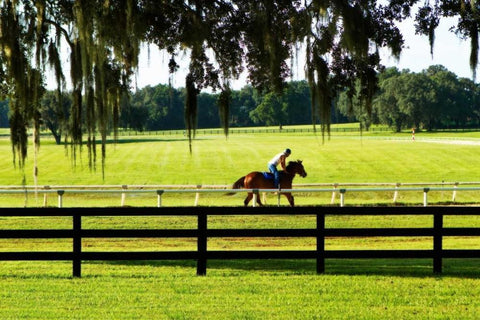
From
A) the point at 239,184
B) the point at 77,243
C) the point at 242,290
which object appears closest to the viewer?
the point at 242,290

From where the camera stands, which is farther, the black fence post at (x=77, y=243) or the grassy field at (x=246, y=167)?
the grassy field at (x=246, y=167)

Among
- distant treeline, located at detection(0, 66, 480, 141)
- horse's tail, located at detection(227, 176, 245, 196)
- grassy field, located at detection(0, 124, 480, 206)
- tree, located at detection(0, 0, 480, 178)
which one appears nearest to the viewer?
tree, located at detection(0, 0, 480, 178)

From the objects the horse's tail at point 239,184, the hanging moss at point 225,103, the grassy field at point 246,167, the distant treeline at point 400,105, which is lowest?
the grassy field at point 246,167

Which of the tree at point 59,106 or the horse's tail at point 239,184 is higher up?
the tree at point 59,106

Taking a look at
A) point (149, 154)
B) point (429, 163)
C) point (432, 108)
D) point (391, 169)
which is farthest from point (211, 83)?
point (432, 108)

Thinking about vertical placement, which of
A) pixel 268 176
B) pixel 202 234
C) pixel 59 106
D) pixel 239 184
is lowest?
pixel 239 184

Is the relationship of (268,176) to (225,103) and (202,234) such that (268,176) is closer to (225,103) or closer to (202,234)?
(225,103)

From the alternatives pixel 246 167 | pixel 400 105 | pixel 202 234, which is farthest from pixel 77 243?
pixel 400 105

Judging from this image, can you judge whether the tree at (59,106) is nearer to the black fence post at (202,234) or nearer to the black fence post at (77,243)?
the black fence post at (77,243)

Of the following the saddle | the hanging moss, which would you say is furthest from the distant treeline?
the hanging moss

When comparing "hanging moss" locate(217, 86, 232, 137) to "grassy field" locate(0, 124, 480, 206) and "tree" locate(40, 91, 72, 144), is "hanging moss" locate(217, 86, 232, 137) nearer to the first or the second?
"tree" locate(40, 91, 72, 144)

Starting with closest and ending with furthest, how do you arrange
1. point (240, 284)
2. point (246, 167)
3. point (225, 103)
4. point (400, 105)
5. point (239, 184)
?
point (240, 284)
point (225, 103)
point (239, 184)
point (246, 167)
point (400, 105)

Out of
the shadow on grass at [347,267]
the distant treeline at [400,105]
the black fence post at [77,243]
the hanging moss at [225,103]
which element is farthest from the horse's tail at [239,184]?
the distant treeline at [400,105]

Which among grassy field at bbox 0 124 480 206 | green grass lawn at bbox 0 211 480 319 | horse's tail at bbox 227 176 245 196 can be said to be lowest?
grassy field at bbox 0 124 480 206
